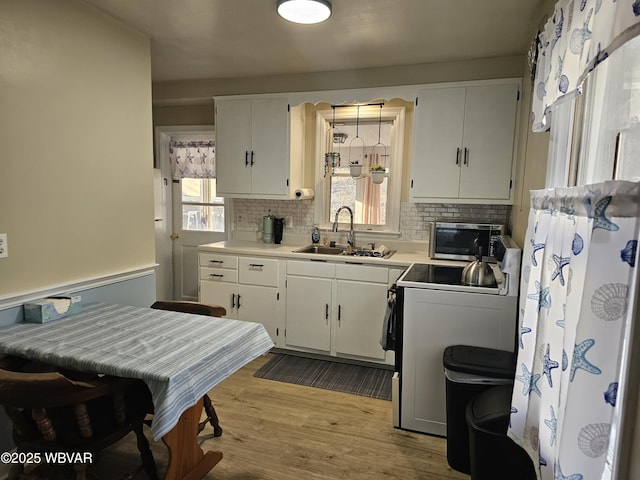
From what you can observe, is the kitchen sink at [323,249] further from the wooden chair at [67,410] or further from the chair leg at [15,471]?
the chair leg at [15,471]

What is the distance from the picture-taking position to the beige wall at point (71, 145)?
200cm

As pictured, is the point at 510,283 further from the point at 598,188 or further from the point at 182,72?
the point at 182,72

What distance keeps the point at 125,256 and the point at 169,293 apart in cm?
217

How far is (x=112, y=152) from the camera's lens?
2.56 m

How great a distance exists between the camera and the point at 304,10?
2277 millimetres

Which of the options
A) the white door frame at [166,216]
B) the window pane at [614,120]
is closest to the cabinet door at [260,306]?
the white door frame at [166,216]

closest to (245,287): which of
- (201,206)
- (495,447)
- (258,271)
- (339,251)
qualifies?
(258,271)

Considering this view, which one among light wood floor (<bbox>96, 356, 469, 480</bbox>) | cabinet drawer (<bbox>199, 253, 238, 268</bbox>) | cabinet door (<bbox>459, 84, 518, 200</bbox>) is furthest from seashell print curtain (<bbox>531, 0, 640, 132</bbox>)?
cabinet drawer (<bbox>199, 253, 238, 268</bbox>)

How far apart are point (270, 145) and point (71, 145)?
1.80 metres

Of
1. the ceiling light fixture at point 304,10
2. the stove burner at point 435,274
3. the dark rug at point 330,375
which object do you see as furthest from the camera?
the dark rug at point 330,375

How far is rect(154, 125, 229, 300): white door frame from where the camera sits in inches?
177

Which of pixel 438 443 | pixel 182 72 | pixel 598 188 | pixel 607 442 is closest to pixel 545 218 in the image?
pixel 598 188

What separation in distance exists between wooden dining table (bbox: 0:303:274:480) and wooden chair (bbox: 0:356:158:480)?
0.10 meters

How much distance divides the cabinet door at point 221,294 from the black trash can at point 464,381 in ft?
6.96
